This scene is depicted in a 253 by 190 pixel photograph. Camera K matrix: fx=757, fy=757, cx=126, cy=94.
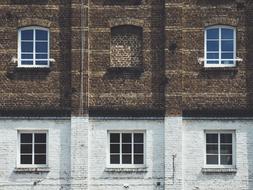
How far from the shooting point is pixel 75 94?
30.0 m

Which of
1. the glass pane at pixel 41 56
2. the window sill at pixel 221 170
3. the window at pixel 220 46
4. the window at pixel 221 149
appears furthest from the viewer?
the glass pane at pixel 41 56

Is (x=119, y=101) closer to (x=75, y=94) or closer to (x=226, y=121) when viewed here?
(x=75, y=94)

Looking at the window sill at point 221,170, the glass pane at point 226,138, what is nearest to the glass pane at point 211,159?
the window sill at point 221,170

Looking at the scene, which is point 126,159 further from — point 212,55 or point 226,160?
point 212,55

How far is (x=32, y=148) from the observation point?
3020cm

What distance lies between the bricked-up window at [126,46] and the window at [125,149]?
288cm

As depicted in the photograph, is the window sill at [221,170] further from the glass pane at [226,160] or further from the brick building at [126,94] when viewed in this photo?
the glass pane at [226,160]

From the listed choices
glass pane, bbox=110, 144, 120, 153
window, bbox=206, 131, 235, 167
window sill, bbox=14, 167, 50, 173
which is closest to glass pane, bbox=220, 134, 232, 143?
window, bbox=206, 131, 235, 167

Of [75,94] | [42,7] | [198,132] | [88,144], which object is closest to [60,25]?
[42,7]

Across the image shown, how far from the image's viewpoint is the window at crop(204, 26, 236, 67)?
30391 mm

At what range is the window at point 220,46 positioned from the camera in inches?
1196

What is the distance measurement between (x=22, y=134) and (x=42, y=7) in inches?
203

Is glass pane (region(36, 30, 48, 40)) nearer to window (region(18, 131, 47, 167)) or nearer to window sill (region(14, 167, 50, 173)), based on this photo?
window (region(18, 131, 47, 167))

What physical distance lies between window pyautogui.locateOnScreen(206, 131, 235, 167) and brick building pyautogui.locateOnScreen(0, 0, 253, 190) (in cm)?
4
